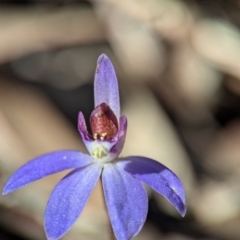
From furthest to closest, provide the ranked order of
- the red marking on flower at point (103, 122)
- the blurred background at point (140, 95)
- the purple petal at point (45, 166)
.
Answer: the blurred background at point (140, 95) < the red marking on flower at point (103, 122) < the purple petal at point (45, 166)

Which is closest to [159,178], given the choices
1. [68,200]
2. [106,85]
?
[68,200]

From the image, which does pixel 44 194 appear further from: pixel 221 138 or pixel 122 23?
pixel 122 23

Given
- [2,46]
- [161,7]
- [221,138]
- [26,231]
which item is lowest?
[26,231]

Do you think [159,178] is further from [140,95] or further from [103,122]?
[140,95]

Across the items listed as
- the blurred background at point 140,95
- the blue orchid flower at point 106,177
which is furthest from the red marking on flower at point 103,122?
the blurred background at point 140,95

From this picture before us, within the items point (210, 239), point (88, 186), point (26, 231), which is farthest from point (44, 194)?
A: point (88, 186)

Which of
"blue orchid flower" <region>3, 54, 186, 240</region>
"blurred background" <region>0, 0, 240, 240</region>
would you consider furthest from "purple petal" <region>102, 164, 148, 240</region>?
"blurred background" <region>0, 0, 240, 240</region>

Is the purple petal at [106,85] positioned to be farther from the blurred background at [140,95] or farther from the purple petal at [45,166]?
the blurred background at [140,95]

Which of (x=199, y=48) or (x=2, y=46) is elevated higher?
(x=199, y=48)
